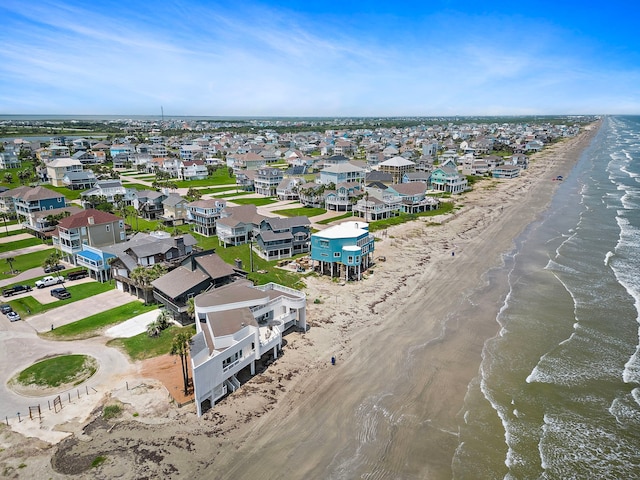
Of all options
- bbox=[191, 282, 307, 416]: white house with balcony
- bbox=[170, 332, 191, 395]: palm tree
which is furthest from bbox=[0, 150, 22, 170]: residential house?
bbox=[170, 332, 191, 395]: palm tree

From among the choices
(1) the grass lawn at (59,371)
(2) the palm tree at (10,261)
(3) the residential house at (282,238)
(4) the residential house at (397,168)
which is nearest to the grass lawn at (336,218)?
(3) the residential house at (282,238)

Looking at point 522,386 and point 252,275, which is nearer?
point 522,386

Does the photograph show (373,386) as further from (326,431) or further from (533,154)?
(533,154)

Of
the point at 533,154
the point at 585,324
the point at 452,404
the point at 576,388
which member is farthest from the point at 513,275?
the point at 533,154

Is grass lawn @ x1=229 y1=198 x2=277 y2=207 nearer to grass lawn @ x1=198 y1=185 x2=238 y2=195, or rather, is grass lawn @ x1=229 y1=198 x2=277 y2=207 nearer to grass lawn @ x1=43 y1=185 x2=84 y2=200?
grass lawn @ x1=198 y1=185 x2=238 y2=195

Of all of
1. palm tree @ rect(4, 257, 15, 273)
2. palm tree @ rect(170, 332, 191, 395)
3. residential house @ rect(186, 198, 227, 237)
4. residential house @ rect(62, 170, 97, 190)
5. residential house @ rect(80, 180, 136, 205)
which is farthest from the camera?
residential house @ rect(62, 170, 97, 190)
